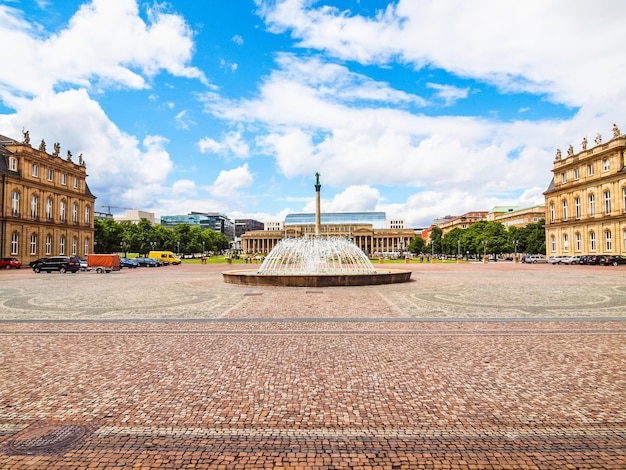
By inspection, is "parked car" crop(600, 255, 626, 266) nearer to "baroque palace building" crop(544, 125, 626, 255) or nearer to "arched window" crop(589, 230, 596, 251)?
"baroque palace building" crop(544, 125, 626, 255)

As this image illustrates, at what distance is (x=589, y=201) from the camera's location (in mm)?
65312

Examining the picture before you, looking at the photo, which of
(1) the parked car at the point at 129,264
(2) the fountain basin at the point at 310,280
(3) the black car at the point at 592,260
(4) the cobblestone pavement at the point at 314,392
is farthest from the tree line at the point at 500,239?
(4) the cobblestone pavement at the point at 314,392

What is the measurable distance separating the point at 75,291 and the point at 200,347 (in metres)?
16.0

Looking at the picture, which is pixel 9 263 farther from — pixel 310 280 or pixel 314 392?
pixel 314 392

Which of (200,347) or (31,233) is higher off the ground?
(31,233)

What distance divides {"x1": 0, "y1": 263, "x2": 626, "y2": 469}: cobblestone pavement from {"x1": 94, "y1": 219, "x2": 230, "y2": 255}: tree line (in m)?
83.6

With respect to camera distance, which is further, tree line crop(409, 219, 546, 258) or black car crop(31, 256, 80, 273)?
tree line crop(409, 219, 546, 258)

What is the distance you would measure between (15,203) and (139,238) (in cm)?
3724

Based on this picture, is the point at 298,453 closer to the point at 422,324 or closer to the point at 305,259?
the point at 422,324

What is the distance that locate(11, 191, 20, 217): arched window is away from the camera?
179ft

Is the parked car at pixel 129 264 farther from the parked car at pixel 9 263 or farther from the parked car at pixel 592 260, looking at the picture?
the parked car at pixel 592 260

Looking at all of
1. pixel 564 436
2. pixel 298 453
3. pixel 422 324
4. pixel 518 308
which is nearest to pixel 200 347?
pixel 298 453

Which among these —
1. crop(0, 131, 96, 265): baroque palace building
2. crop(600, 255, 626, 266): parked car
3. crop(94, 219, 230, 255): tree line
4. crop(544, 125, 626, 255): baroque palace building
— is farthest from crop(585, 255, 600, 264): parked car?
crop(94, 219, 230, 255): tree line

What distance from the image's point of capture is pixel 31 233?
188 feet
